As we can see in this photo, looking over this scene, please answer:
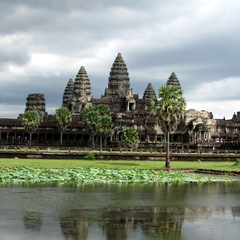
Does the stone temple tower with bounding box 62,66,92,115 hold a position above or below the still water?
above

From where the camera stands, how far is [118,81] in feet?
623

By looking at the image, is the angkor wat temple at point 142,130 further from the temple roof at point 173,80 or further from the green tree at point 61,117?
the temple roof at point 173,80

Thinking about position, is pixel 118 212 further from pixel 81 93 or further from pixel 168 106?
pixel 81 93

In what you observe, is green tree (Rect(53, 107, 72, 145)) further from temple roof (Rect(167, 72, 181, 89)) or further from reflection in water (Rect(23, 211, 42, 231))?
reflection in water (Rect(23, 211, 42, 231))

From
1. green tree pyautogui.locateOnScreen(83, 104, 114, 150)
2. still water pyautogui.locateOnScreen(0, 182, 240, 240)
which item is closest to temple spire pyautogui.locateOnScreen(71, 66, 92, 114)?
green tree pyautogui.locateOnScreen(83, 104, 114, 150)

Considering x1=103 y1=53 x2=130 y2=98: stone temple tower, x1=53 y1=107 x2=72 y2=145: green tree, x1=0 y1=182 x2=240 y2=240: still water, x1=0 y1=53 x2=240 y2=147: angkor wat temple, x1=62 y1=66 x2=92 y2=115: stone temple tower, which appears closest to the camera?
x1=0 y1=182 x2=240 y2=240: still water

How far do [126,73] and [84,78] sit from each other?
1700 centimetres

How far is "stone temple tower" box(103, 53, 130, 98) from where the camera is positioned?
620 ft

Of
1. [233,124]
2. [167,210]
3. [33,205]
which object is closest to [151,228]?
[167,210]

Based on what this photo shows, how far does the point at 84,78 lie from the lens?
192 meters

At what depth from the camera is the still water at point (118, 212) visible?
787 inches

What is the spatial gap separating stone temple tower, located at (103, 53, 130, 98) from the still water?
152 metres

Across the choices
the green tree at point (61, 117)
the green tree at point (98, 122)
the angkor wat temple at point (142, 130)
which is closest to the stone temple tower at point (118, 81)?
the angkor wat temple at point (142, 130)

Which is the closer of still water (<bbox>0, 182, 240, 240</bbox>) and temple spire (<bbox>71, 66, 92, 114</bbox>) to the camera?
still water (<bbox>0, 182, 240, 240</bbox>)
